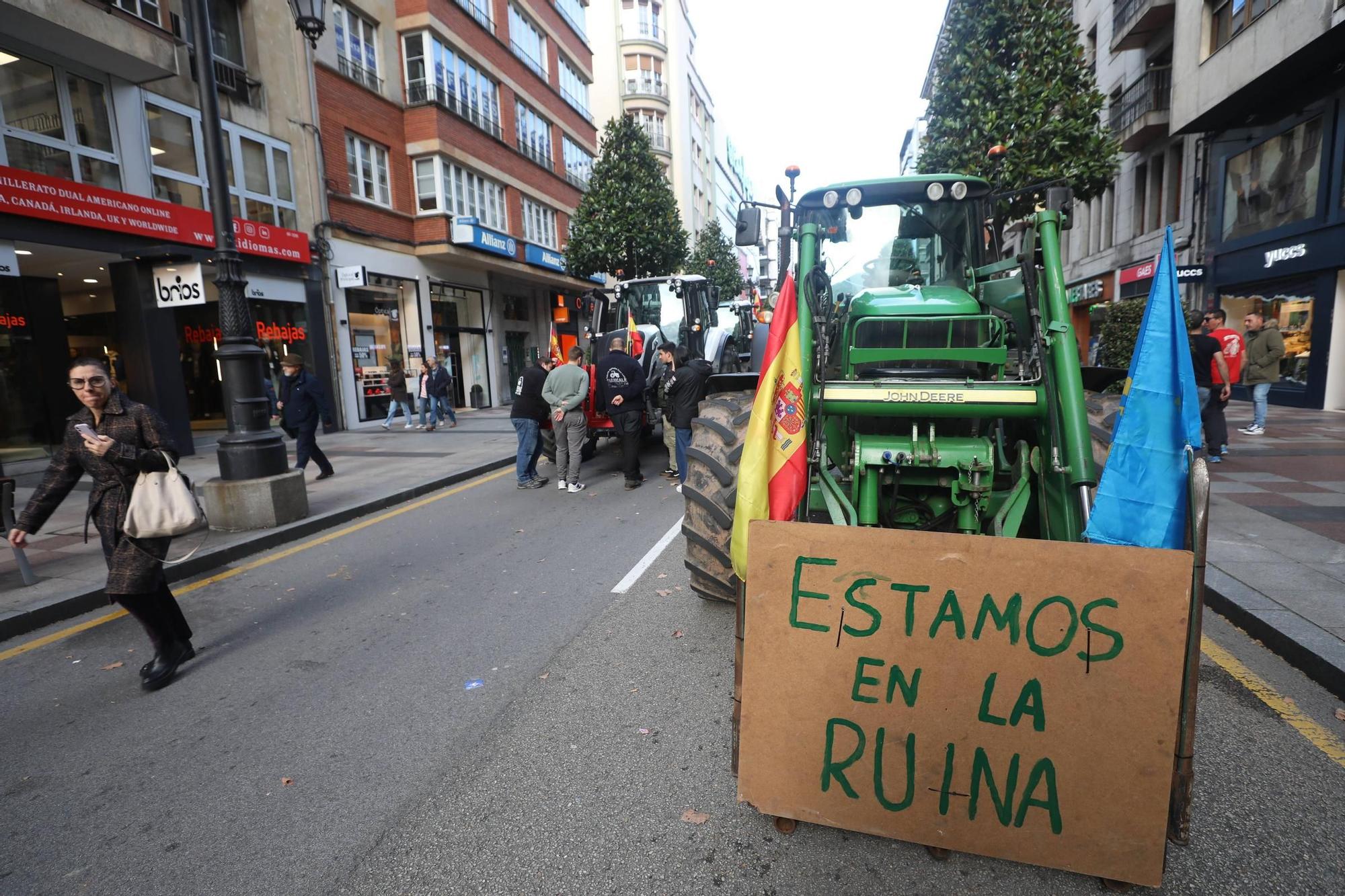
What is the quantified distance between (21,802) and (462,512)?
219 inches

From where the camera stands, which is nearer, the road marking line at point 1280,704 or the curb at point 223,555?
the road marking line at point 1280,704

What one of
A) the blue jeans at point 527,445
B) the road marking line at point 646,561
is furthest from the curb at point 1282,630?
the blue jeans at point 527,445

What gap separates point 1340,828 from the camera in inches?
97.5

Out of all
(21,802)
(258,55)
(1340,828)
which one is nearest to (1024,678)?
(1340,828)

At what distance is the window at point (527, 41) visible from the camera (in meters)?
24.0

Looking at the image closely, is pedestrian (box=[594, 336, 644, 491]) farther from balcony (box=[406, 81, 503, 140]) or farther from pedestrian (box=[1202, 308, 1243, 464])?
balcony (box=[406, 81, 503, 140])

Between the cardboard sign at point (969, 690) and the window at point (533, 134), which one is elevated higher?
the window at point (533, 134)

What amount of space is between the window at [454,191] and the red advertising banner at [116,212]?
5.86 meters

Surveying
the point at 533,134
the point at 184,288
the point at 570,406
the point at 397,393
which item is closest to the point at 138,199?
the point at 184,288

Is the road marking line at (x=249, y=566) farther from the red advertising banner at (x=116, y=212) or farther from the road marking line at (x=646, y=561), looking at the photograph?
the red advertising banner at (x=116, y=212)

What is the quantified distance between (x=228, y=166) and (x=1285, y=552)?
58.6ft

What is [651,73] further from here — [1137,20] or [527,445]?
[527,445]

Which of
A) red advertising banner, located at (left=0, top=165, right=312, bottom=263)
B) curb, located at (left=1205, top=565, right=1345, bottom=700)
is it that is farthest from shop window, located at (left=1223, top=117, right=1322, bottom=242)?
red advertising banner, located at (left=0, top=165, right=312, bottom=263)

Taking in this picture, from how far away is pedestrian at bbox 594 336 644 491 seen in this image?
30.8 ft
